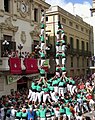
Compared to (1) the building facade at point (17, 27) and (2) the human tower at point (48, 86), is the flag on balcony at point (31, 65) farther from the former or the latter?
(2) the human tower at point (48, 86)

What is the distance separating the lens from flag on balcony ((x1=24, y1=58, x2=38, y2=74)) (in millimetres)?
25369

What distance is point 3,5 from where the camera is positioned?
25359 millimetres

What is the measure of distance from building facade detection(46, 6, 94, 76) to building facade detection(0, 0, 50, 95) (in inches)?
287

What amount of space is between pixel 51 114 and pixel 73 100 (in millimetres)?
3352

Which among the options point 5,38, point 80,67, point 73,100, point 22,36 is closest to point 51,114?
point 73,100

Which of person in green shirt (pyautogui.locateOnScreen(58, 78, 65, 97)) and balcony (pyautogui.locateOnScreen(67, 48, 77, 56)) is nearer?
person in green shirt (pyautogui.locateOnScreen(58, 78, 65, 97))

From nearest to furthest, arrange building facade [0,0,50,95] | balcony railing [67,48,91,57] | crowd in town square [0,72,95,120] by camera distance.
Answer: crowd in town square [0,72,95,120], building facade [0,0,50,95], balcony railing [67,48,91,57]

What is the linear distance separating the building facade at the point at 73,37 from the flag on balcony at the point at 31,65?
1043 centimetres

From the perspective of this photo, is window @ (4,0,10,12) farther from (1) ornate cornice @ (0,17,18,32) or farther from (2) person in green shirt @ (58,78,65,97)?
(2) person in green shirt @ (58,78,65,97)

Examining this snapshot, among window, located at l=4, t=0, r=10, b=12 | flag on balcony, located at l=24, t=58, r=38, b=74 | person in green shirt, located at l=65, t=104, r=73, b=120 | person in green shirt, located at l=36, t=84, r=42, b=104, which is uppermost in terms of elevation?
window, located at l=4, t=0, r=10, b=12

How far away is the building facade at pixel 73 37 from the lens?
39.8 metres

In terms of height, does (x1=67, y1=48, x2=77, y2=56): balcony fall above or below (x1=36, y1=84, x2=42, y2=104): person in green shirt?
above

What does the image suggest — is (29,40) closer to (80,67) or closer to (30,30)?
(30,30)

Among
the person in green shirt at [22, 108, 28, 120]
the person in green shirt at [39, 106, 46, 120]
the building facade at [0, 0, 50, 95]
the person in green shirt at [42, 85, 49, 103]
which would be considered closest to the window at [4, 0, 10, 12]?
the building facade at [0, 0, 50, 95]
